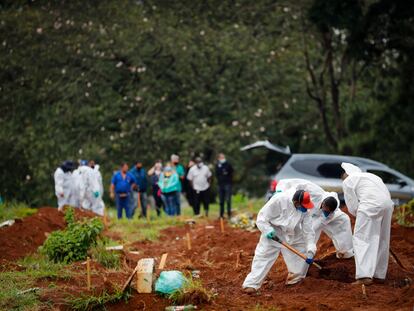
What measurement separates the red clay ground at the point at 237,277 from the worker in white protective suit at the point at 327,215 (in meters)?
Answer: 0.28

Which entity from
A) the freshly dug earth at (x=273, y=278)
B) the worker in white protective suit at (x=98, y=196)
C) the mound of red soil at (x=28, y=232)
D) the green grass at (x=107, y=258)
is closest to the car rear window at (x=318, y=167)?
the freshly dug earth at (x=273, y=278)

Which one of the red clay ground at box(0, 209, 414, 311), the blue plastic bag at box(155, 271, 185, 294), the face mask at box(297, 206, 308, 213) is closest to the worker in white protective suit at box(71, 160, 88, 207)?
the red clay ground at box(0, 209, 414, 311)

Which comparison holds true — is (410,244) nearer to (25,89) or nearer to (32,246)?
(32,246)

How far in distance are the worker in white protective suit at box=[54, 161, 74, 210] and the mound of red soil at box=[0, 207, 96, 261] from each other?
2.85 feet

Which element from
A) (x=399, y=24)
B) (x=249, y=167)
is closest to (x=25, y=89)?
(x=249, y=167)

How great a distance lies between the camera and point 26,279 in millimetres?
12297

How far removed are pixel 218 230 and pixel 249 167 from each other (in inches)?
570

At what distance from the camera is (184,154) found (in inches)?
1180

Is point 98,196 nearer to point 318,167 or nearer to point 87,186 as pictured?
point 87,186

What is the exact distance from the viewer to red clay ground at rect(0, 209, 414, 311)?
33.3 ft

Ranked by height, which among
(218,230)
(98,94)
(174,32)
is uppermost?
(174,32)

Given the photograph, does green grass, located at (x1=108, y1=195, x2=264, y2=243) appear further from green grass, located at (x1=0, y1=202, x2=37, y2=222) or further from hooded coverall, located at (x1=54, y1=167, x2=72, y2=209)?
green grass, located at (x1=0, y1=202, x2=37, y2=222)

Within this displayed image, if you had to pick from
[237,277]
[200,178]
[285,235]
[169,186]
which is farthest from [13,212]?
[285,235]

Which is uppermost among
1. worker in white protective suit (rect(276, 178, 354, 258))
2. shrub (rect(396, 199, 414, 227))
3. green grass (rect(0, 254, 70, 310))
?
worker in white protective suit (rect(276, 178, 354, 258))
